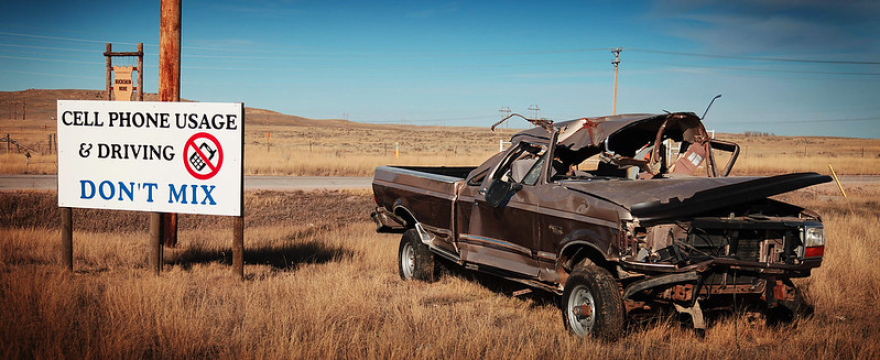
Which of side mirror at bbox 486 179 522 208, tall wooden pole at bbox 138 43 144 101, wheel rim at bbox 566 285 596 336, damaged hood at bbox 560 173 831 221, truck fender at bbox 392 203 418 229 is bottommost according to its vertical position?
wheel rim at bbox 566 285 596 336

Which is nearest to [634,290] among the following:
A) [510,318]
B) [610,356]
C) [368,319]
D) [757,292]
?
[610,356]

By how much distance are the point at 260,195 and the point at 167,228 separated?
28.4 feet

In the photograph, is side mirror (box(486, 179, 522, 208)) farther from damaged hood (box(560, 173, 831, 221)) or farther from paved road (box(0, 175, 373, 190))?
paved road (box(0, 175, 373, 190))

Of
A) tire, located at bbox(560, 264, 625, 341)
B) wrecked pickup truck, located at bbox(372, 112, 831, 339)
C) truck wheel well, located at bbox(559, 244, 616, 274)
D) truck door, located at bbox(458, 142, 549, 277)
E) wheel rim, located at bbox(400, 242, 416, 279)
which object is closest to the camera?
wrecked pickup truck, located at bbox(372, 112, 831, 339)

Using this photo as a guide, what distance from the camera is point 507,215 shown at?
22.0ft

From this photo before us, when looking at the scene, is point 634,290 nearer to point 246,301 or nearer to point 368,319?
point 368,319

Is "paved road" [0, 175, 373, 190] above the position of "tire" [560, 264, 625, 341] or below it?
below

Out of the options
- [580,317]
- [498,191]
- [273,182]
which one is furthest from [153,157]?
[273,182]

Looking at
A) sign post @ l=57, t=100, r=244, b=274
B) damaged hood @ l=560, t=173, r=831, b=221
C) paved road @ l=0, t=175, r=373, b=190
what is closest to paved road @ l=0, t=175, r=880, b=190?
paved road @ l=0, t=175, r=373, b=190

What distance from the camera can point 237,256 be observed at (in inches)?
325

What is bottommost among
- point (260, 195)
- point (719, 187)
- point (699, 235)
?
point (260, 195)

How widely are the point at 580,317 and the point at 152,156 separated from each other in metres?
5.68

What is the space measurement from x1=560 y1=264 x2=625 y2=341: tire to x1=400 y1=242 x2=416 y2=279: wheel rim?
308 cm

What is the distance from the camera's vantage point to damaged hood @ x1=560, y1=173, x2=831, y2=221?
5062 mm
